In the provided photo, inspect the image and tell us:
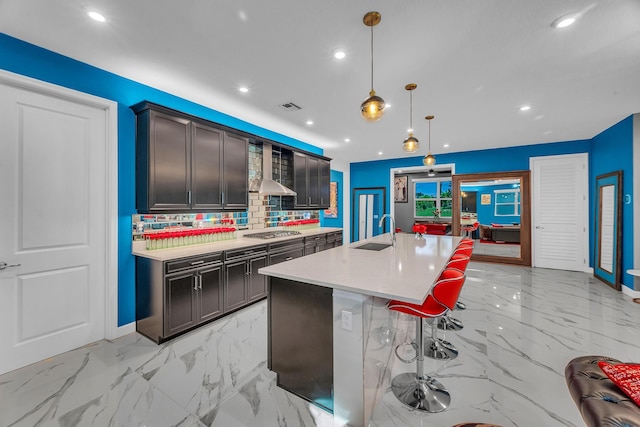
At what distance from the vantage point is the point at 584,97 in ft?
11.1

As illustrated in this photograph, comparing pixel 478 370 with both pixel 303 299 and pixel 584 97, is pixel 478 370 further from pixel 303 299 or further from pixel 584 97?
pixel 584 97

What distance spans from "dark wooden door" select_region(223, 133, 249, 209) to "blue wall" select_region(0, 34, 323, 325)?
0.83m

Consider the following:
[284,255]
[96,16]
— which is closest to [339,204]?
[284,255]

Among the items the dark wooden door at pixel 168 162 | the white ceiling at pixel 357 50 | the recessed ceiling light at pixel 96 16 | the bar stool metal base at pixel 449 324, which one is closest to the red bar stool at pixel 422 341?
the bar stool metal base at pixel 449 324

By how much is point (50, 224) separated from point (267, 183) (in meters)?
2.49

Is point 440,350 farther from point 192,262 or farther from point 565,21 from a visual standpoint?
point 565,21

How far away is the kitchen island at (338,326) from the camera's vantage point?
1.60 meters

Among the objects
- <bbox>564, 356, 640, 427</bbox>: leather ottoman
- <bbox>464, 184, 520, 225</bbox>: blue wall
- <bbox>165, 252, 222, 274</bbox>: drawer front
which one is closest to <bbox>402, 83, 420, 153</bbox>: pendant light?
<bbox>564, 356, 640, 427</bbox>: leather ottoman

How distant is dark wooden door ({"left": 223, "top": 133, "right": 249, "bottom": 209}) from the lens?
11.8 feet

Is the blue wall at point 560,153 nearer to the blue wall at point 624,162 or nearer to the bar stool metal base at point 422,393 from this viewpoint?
the blue wall at point 624,162

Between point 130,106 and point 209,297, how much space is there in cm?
229

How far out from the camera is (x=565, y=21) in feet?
6.47

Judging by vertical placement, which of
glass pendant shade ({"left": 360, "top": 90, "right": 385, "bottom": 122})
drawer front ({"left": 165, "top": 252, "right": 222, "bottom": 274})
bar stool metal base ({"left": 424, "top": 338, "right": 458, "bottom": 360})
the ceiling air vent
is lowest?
bar stool metal base ({"left": 424, "top": 338, "right": 458, "bottom": 360})

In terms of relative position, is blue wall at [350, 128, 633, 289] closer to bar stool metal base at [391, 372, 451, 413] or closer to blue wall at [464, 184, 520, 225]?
blue wall at [464, 184, 520, 225]
